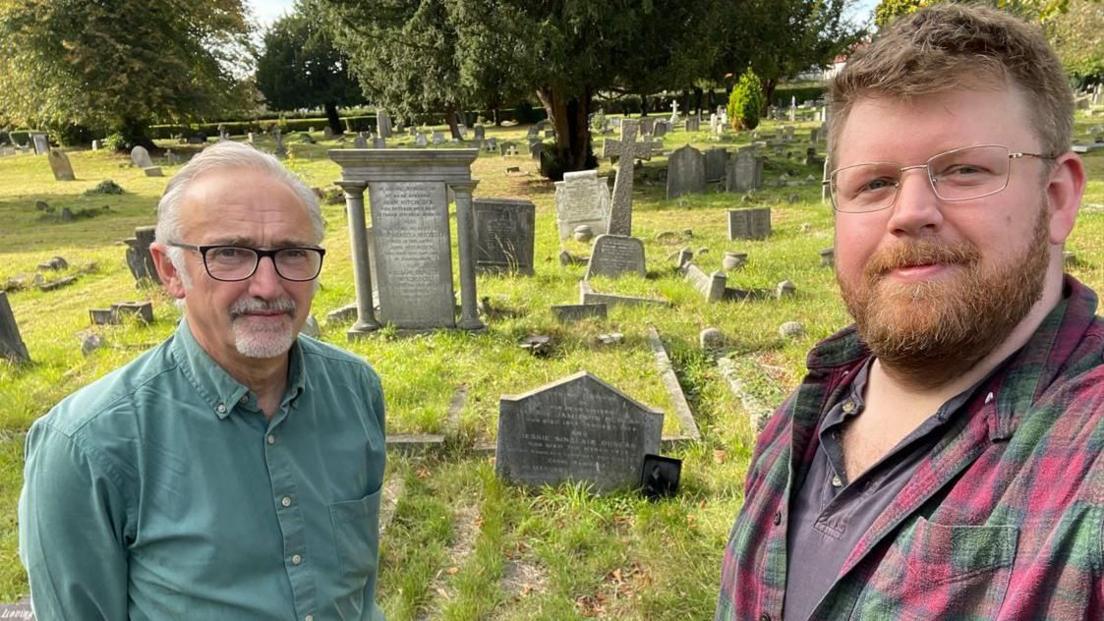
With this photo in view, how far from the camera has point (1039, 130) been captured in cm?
131

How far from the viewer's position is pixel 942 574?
119 cm

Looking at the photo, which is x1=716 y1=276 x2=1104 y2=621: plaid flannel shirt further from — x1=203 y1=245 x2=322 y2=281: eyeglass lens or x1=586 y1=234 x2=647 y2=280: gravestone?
x1=586 y1=234 x2=647 y2=280: gravestone

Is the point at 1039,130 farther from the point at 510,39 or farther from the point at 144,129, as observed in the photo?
the point at 144,129

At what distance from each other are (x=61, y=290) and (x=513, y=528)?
33.3 ft

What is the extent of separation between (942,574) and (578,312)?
6.56 metres

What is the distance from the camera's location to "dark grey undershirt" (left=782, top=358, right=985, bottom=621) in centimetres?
138

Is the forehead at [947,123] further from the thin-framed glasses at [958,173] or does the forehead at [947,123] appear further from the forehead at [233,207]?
the forehead at [233,207]

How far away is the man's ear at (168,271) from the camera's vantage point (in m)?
1.89

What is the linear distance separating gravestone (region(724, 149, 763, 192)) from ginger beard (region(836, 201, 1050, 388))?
16.4 metres

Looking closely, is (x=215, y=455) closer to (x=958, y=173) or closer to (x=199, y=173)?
(x=199, y=173)

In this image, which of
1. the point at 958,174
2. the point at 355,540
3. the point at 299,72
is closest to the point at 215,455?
the point at 355,540

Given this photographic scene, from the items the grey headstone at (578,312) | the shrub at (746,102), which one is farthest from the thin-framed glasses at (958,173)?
the shrub at (746,102)

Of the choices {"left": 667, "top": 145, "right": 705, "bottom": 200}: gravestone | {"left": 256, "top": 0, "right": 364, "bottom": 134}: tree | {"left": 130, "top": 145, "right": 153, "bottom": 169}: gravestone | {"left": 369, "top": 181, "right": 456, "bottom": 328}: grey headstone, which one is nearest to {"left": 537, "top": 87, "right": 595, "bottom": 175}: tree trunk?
{"left": 667, "top": 145, "right": 705, "bottom": 200}: gravestone

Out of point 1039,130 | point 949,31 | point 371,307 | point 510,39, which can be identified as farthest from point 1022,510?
point 510,39
